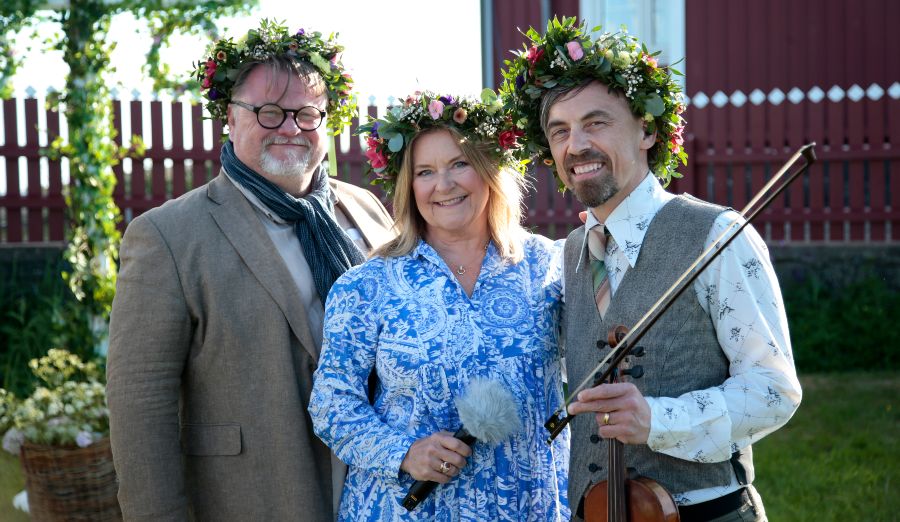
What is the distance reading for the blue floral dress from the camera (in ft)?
10.2

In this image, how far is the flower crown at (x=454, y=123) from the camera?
336 cm

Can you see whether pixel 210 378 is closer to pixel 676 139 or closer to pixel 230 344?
pixel 230 344

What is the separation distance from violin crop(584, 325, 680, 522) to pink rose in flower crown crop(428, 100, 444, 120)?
1.02 metres

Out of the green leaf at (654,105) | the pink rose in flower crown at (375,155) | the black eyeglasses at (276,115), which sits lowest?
the pink rose in flower crown at (375,155)

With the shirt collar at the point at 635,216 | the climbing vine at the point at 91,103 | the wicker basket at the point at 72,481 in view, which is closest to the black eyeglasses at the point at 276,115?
the shirt collar at the point at 635,216

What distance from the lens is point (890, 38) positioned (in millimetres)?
10242

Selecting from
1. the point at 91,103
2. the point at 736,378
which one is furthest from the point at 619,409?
the point at 91,103

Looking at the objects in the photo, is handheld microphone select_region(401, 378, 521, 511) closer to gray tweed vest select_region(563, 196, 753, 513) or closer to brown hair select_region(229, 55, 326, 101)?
gray tweed vest select_region(563, 196, 753, 513)

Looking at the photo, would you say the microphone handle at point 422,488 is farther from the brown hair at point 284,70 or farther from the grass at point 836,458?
the grass at point 836,458

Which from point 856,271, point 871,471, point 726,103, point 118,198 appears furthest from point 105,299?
point 856,271

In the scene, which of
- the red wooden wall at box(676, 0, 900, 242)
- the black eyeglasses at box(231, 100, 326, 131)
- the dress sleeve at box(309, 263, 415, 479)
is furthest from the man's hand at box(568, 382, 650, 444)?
the red wooden wall at box(676, 0, 900, 242)

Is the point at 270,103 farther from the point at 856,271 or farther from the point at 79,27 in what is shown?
the point at 856,271

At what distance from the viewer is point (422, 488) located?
3.00 metres

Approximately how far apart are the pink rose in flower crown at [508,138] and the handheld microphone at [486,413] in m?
0.85
